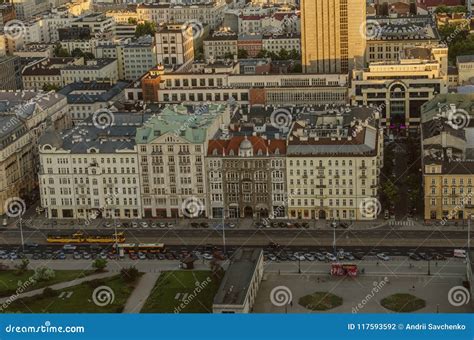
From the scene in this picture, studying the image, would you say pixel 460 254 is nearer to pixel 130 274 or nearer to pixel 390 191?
pixel 390 191

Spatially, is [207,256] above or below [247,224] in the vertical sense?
below

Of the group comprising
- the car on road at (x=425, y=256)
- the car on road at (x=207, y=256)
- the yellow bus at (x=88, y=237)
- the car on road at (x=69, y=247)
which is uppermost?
the yellow bus at (x=88, y=237)

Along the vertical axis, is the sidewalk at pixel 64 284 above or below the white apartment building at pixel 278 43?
below

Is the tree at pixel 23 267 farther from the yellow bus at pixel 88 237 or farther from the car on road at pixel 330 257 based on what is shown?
the car on road at pixel 330 257

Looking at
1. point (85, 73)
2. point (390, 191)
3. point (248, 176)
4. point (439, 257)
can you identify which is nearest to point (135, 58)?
point (85, 73)

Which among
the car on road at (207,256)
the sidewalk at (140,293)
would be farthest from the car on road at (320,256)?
the sidewalk at (140,293)

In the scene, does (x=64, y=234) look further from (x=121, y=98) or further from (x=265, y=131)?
(x=121, y=98)

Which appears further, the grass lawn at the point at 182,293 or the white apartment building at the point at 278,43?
the white apartment building at the point at 278,43
